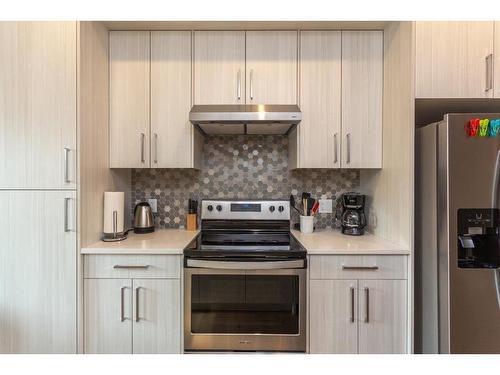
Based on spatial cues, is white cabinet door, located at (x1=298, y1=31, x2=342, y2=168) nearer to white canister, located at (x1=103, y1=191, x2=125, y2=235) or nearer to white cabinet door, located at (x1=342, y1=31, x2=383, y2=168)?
white cabinet door, located at (x1=342, y1=31, x2=383, y2=168)

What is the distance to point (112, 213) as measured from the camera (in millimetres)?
1868

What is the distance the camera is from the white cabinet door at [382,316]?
1.67 m

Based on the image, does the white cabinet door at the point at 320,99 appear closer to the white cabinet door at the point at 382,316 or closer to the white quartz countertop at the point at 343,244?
the white quartz countertop at the point at 343,244

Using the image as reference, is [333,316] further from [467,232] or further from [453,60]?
[453,60]

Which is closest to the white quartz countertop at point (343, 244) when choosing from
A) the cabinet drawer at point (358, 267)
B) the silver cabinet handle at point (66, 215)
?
the cabinet drawer at point (358, 267)

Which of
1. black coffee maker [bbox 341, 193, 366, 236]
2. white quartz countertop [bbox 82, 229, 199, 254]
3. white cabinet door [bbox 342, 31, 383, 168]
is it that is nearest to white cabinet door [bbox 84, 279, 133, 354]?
white quartz countertop [bbox 82, 229, 199, 254]

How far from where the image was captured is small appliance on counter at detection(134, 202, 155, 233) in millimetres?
2102

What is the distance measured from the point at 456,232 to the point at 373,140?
30.2 inches

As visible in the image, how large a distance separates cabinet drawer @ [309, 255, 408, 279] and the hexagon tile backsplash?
0.69 metres

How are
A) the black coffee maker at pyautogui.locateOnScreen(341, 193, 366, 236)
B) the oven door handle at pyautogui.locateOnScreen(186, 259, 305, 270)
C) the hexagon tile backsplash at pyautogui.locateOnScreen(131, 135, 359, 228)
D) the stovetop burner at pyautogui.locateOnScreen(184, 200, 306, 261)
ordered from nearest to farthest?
1. the oven door handle at pyautogui.locateOnScreen(186, 259, 305, 270)
2. the black coffee maker at pyautogui.locateOnScreen(341, 193, 366, 236)
3. the stovetop burner at pyautogui.locateOnScreen(184, 200, 306, 261)
4. the hexagon tile backsplash at pyautogui.locateOnScreen(131, 135, 359, 228)

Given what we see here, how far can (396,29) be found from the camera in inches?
71.1

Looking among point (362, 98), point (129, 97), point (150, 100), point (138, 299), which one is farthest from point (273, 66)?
point (138, 299)

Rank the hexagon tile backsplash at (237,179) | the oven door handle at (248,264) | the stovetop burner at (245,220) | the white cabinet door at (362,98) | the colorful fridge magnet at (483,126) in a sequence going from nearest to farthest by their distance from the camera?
the colorful fridge magnet at (483,126) → the oven door handle at (248,264) → the white cabinet door at (362,98) → the stovetop burner at (245,220) → the hexagon tile backsplash at (237,179)

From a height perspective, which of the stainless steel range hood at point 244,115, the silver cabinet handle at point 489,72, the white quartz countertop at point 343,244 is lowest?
the white quartz countertop at point 343,244
